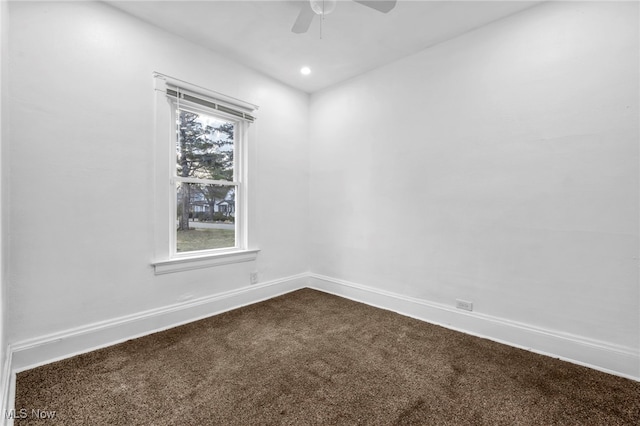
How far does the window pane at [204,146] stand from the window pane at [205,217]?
0.15 meters

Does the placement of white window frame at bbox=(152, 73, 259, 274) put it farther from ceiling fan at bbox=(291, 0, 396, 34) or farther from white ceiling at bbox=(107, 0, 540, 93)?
ceiling fan at bbox=(291, 0, 396, 34)

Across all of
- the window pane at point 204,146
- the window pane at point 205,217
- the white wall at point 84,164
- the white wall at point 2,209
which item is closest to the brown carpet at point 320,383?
the white wall at point 2,209

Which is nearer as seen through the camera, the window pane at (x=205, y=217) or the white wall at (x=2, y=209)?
the white wall at (x=2, y=209)

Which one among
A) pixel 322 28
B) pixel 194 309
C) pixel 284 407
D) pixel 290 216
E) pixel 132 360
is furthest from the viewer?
pixel 290 216

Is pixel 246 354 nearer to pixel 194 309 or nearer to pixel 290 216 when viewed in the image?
pixel 194 309

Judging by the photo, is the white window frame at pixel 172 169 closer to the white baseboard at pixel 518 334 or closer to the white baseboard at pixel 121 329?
the white baseboard at pixel 121 329

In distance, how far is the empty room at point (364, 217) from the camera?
1.83m

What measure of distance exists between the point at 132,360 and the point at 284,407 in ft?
4.16

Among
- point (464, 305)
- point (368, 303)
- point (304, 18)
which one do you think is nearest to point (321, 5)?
point (304, 18)

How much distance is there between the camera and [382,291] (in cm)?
329

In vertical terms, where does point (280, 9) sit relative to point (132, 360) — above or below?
above

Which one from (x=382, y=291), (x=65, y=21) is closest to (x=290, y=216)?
(x=382, y=291)

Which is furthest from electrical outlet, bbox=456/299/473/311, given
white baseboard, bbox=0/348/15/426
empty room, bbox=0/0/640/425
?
white baseboard, bbox=0/348/15/426

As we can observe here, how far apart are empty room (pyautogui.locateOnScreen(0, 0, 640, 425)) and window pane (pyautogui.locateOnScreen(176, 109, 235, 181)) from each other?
2 cm
